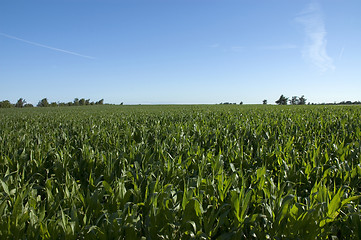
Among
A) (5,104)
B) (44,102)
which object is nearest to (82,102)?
(44,102)

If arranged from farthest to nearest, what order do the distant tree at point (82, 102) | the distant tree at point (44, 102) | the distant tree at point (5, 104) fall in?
1. the distant tree at point (82, 102)
2. the distant tree at point (44, 102)
3. the distant tree at point (5, 104)

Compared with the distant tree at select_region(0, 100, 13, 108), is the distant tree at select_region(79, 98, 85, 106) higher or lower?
higher

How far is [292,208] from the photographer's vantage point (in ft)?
6.36

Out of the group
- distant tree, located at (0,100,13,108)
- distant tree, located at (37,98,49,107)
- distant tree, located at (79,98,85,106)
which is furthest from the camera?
distant tree, located at (79,98,85,106)

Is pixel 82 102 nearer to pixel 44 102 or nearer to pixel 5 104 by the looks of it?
pixel 44 102

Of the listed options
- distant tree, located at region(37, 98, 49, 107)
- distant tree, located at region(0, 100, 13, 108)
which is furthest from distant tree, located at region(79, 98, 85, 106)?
distant tree, located at region(0, 100, 13, 108)

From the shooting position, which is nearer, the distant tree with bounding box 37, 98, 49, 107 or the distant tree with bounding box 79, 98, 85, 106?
the distant tree with bounding box 37, 98, 49, 107

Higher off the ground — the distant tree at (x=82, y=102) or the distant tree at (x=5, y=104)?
the distant tree at (x=82, y=102)

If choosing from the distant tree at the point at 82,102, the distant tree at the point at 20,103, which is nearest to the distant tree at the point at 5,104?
the distant tree at the point at 20,103

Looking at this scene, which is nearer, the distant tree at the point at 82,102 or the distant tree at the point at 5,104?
the distant tree at the point at 5,104

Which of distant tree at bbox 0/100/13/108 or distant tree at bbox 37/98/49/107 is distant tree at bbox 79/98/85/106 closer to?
distant tree at bbox 37/98/49/107

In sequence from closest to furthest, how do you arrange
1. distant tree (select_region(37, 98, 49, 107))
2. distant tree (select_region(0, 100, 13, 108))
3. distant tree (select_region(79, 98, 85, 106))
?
distant tree (select_region(0, 100, 13, 108)) < distant tree (select_region(37, 98, 49, 107)) < distant tree (select_region(79, 98, 85, 106))

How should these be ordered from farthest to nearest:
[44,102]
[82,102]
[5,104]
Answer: [82,102], [44,102], [5,104]

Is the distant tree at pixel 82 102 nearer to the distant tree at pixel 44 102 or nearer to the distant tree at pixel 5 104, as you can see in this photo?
the distant tree at pixel 44 102
